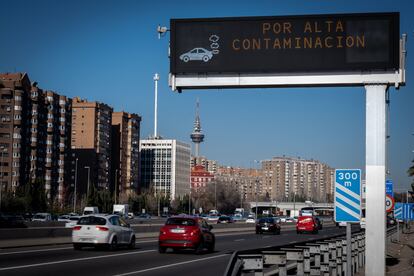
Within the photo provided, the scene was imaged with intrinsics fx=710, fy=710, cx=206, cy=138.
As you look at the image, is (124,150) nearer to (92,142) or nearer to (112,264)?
(92,142)

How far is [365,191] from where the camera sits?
20.3 metres

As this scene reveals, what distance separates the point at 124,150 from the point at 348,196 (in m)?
180

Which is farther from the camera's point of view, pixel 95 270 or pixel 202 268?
pixel 202 268

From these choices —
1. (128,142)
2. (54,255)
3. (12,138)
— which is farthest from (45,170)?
(54,255)

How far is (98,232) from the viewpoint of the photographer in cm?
3075

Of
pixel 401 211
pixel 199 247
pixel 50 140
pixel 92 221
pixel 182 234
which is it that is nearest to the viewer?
pixel 182 234

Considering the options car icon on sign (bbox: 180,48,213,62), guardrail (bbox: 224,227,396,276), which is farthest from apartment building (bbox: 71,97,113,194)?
guardrail (bbox: 224,227,396,276)

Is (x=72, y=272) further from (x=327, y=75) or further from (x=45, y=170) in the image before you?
(x=45, y=170)

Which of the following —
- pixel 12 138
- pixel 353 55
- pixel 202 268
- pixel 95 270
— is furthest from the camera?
pixel 12 138

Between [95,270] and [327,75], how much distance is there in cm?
884

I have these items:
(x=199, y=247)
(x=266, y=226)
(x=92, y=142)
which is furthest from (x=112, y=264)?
(x=92, y=142)

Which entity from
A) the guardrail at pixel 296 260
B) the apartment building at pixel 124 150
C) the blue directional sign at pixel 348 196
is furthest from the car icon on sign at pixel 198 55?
the apartment building at pixel 124 150

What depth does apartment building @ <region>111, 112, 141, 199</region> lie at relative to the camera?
191 m

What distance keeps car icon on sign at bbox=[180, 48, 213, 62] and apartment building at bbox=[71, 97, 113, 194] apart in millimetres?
148696
